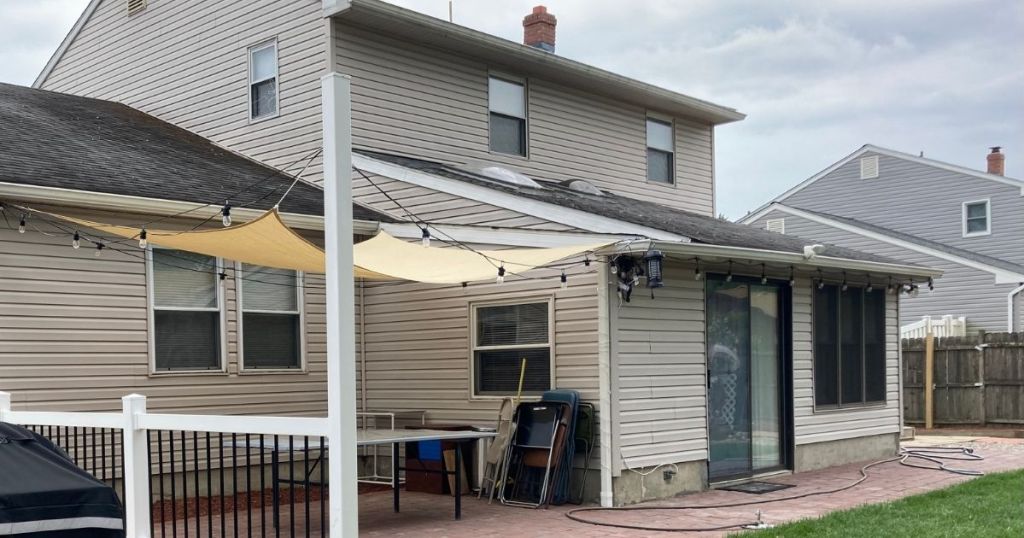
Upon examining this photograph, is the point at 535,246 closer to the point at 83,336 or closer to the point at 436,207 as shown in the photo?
the point at 436,207

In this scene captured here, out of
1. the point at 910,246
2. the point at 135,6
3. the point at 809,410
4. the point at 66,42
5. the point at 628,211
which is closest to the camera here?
the point at 628,211

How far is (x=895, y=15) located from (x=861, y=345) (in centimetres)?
405

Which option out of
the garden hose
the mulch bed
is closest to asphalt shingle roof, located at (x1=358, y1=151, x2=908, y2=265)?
the garden hose

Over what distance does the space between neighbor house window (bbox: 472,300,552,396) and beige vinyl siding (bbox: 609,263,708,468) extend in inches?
30.2

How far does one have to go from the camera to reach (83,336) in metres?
8.74

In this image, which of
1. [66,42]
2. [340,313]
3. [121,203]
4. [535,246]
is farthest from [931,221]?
[340,313]

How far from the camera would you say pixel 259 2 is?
12.5 meters

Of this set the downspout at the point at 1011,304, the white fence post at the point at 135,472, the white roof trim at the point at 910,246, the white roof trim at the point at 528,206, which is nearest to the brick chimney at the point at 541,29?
the white roof trim at the point at 528,206

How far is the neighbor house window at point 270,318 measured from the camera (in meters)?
10.1

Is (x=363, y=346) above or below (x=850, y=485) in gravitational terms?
above

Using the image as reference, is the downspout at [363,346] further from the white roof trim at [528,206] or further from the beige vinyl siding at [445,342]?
the white roof trim at [528,206]

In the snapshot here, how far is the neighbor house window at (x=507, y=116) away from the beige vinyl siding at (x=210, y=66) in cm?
251

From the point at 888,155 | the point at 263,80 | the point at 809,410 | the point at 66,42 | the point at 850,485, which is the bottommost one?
the point at 850,485

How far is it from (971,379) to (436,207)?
35.3ft
